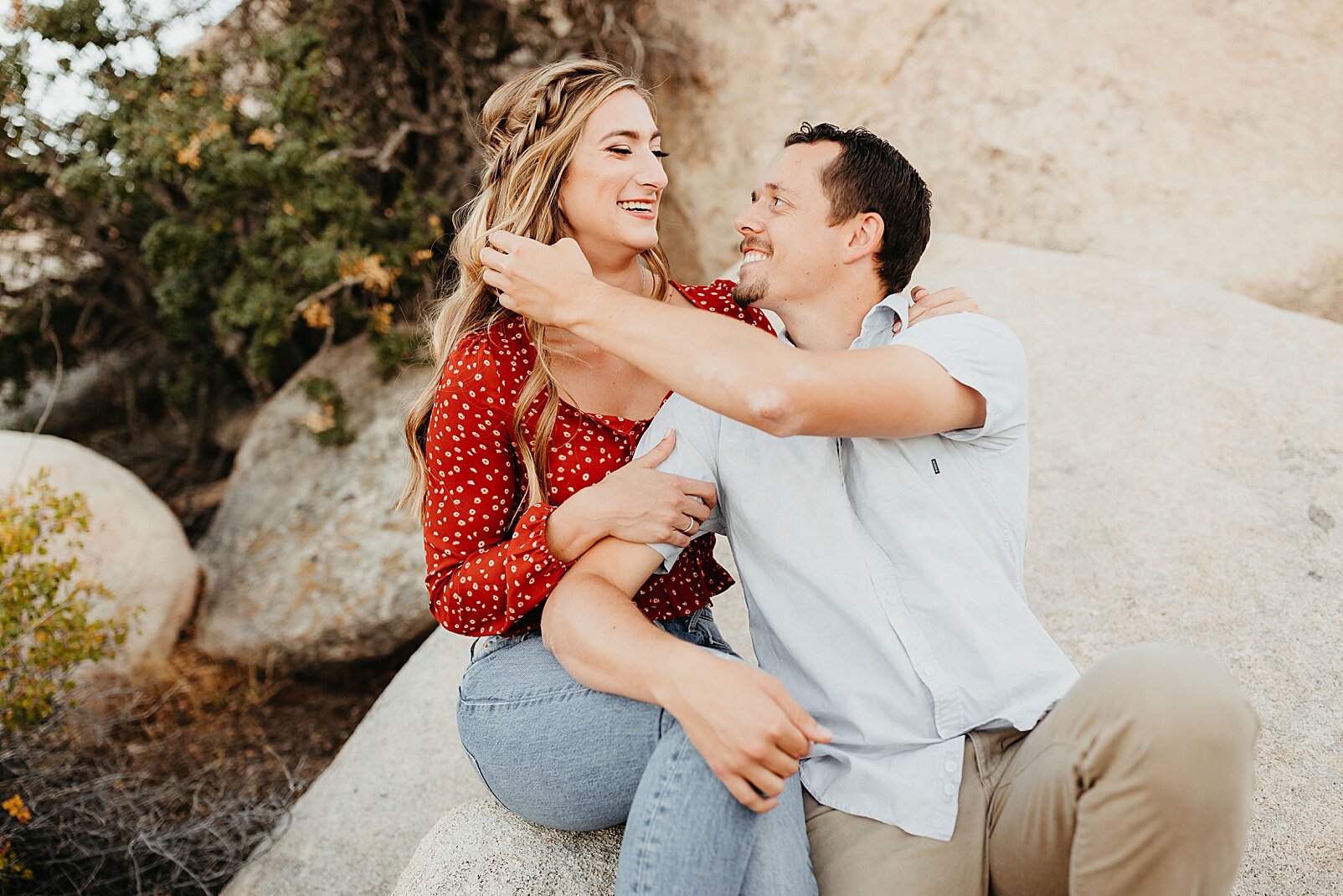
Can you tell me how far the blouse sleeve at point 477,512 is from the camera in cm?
219

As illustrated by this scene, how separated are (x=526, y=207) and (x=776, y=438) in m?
0.92

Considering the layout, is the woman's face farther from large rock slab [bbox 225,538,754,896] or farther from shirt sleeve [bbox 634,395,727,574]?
large rock slab [bbox 225,538,754,896]

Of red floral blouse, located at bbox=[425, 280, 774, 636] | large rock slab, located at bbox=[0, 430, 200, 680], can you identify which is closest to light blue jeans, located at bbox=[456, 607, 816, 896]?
red floral blouse, located at bbox=[425, 280, 774, 636]

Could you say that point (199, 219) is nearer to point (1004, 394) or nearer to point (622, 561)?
point (622, 561)

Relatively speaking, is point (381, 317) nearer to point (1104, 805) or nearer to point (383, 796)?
point (383, 796)

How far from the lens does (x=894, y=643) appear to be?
1940mm

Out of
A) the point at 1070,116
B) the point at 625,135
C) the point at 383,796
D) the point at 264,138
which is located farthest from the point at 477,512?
the point at 1070,116

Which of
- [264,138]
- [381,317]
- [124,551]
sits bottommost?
[124,551]

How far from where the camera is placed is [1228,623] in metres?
2.81

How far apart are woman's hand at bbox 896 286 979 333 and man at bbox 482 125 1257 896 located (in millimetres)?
49

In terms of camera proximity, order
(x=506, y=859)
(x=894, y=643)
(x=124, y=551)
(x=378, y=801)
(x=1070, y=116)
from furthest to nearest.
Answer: (x=1070, y=116), (x=124, y=551), (x=378, y=801), (x=506, y=859), (x=894, y=643)

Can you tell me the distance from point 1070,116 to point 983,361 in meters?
3.28

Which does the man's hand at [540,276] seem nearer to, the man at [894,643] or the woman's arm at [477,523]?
the man at [894,643]

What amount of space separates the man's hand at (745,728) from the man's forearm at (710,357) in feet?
1.47
